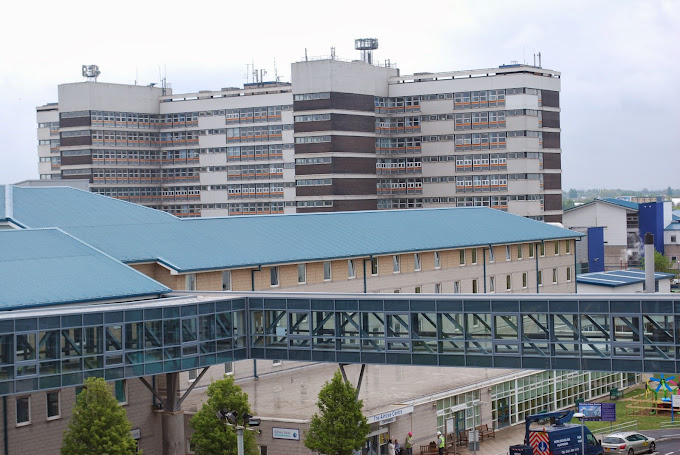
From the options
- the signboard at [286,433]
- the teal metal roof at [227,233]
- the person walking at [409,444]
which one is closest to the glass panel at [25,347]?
the signboard at [286,433]

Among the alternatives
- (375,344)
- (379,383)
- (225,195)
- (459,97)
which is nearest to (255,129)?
(225,195)

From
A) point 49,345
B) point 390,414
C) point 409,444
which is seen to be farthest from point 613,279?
point 49,345

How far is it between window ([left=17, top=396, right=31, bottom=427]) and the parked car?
29688 millimetres

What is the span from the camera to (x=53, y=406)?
157ft

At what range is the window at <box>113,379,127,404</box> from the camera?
5141 cm

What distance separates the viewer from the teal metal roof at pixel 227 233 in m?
60.6

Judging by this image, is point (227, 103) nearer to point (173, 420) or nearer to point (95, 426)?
point (173, 420)

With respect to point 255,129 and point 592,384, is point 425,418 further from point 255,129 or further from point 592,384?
point 255,129

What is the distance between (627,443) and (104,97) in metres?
104

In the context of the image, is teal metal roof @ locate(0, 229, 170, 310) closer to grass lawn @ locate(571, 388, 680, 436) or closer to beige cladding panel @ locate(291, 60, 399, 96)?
grass lawn @ locate(571, 388, 680, 436)

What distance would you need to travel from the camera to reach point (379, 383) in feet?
206

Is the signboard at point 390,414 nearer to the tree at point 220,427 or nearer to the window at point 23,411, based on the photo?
the tree at point 220,427

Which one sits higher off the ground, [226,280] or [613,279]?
[226,280]

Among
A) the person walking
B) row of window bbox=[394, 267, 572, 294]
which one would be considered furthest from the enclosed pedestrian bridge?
row of window bbox=[394, 267, 572, 294]
